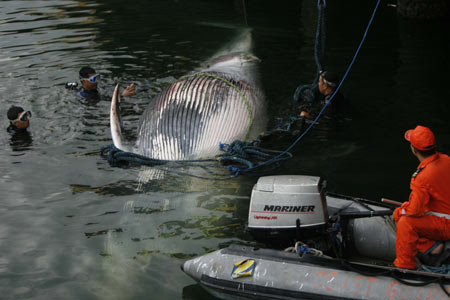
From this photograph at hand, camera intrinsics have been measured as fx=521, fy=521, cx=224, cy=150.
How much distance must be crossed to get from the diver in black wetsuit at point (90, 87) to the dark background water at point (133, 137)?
9.6 inches

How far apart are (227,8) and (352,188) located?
11268 millimetres

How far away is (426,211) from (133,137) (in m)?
4.81

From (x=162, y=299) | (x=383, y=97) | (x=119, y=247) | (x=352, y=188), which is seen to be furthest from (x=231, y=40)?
(x=162, y=299)

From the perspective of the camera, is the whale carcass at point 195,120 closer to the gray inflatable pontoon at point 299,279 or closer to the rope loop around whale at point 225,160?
the rope loop around whale at point 225,160

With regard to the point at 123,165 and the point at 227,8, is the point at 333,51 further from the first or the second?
the point at 123,165

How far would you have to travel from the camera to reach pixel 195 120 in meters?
6.98

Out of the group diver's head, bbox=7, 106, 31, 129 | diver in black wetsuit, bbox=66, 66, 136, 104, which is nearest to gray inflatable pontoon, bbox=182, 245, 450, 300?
diver's head, bbox=7, 106, 31, 129

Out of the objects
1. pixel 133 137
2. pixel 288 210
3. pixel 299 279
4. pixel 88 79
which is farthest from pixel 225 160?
pixel 88 79

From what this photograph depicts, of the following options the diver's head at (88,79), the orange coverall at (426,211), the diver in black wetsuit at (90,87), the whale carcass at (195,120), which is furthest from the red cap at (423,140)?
the diver's head at (88,79)

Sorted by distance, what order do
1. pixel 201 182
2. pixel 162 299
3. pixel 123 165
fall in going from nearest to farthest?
pixel 162 299 < pixel 201 182 < pixel 123 165

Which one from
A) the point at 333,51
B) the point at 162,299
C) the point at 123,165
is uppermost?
the point at 333,51

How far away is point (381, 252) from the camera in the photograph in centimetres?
479

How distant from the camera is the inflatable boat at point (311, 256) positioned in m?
4.08

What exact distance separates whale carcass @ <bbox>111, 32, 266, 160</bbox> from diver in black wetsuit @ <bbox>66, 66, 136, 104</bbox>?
63.9 inches
